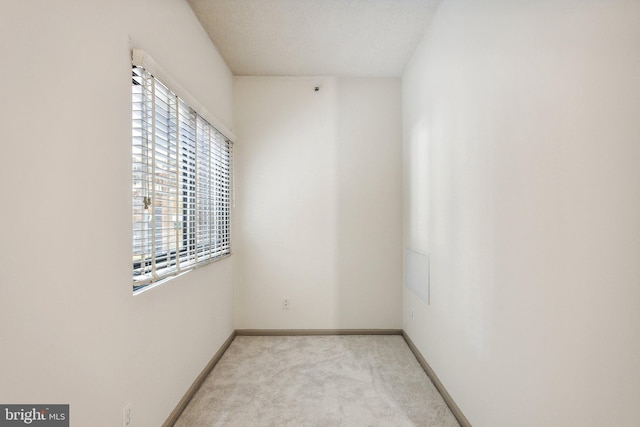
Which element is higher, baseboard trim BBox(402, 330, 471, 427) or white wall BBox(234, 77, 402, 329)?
white wall BBox(234, 77, 402, 329)

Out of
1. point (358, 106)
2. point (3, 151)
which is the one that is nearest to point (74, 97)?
point (3, 151)

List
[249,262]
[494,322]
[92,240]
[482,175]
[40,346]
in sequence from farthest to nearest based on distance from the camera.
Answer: [249,262], [482,175], [494,322], [92,240], [40,346]

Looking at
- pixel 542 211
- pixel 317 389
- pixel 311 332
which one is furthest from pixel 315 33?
pixel 311 332

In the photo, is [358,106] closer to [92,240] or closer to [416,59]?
[416,59]

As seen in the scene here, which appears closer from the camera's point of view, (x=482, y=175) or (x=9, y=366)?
(x=9, y=366)

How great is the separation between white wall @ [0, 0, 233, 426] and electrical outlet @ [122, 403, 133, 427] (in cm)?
3

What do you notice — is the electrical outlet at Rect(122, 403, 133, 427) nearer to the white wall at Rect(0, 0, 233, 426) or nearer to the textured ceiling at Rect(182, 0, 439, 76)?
the white wall at Rect(0, 0, 233, 426)

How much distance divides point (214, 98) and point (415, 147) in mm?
1913

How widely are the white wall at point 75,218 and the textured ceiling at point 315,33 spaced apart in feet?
2.36

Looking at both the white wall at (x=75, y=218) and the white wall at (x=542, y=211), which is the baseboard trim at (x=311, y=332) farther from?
the white wall at (x=75, y=218)

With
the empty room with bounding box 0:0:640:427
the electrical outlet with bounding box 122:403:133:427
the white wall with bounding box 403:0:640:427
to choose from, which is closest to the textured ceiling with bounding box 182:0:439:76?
the empty room with bounding box 0:0:640:427

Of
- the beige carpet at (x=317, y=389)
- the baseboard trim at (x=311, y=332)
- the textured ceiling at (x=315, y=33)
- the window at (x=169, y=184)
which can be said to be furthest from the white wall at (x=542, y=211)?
the window at (x=169, y=184)

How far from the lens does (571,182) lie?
1146mm

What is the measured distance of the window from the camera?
5.66ft
